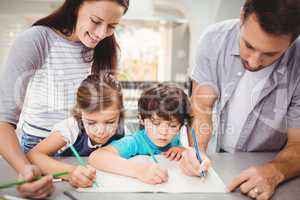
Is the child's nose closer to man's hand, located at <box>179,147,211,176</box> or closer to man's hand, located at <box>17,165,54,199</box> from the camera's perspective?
man's hand, located at <box>179,147,211,176</box>

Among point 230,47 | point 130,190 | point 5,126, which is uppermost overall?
point 230,47

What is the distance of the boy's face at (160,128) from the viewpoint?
32.0 inches

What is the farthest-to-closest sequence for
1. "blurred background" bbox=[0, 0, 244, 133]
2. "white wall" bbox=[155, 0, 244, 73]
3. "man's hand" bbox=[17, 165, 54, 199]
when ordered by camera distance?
"white wall" bbox=[155, 0, 244, 73] → "blurred background" bbox=[0, 0, 244, 133] → "man's hand" bbox=[17, 165, 54, 199]

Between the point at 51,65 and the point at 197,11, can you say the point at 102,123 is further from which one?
the point at 197,11

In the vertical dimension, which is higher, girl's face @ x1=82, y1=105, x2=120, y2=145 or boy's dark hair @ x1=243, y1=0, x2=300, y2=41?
boy's dark hair @ x1=243, y1=0, x2=300, y2=41

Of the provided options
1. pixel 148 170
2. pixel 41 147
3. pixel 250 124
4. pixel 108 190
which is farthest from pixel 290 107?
pixel 41 147

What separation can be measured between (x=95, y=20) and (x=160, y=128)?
→ 298 mm

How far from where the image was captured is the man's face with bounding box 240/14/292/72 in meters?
0.78

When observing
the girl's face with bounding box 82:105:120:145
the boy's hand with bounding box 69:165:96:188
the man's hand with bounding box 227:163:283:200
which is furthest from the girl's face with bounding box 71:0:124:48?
the man's hand with bounding box 227:163:283:200

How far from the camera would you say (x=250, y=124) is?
99 cm

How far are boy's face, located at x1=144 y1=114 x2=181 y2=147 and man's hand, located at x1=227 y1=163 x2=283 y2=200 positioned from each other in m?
0.18

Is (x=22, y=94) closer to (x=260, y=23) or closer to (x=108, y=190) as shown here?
(x=108, y=190)

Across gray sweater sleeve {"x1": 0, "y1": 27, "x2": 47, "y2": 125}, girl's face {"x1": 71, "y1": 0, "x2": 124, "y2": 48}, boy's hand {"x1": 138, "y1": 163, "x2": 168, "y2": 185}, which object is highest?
girl's face {"x1": 71, "y1": 0, "x2": 124, "y2": 48}

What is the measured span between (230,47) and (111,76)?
36 centimetres
